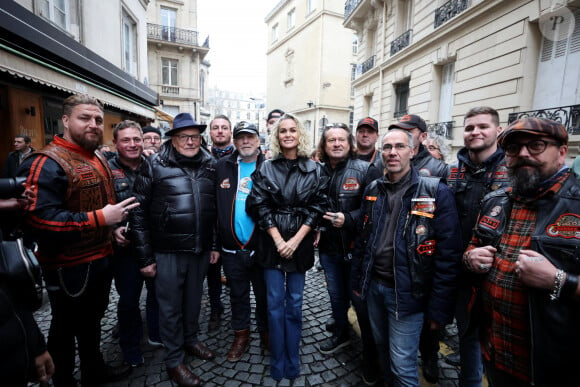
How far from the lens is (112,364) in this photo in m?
2.90

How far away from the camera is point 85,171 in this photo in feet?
7.66

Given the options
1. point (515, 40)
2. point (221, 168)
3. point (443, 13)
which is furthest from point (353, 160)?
point (443, 13)

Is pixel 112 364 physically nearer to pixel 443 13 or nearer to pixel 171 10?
pixel 443 13

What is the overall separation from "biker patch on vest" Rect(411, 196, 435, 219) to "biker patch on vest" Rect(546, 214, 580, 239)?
66cm

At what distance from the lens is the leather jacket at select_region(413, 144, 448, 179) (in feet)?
10.7

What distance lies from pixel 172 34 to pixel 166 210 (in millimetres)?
24954

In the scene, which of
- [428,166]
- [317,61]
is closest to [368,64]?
[317,61]

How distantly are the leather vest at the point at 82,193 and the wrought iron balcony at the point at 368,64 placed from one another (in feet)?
49.5

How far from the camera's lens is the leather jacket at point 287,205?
8.66 feet

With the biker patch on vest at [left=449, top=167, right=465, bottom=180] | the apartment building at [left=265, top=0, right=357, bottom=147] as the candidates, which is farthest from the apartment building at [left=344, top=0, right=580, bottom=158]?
the apartment building at [left=265, top=0, right=357, bottom=147]

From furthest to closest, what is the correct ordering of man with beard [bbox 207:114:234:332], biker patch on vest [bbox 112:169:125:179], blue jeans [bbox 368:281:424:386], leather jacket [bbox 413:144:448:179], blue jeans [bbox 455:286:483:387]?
man with beard [bbox 207:114:234:332]
leather jacket [bbox 413:144:448:179]
biker patch on vest [bbox 112:169:125:179]
blue jeans [bbox 455:286:483:387]
blue jeans [bbox 368:281:424:386]

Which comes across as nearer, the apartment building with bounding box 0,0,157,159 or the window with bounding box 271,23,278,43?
the apartment building with bounding box 0,0,157,159

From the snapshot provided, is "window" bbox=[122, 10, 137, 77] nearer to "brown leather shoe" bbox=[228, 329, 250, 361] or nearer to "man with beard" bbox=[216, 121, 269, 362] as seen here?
"man with beard" bbox=[216, 121, 269, 362]

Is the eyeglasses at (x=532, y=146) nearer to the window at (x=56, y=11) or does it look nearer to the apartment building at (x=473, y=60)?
the apartment building at (x=473, y=60)
